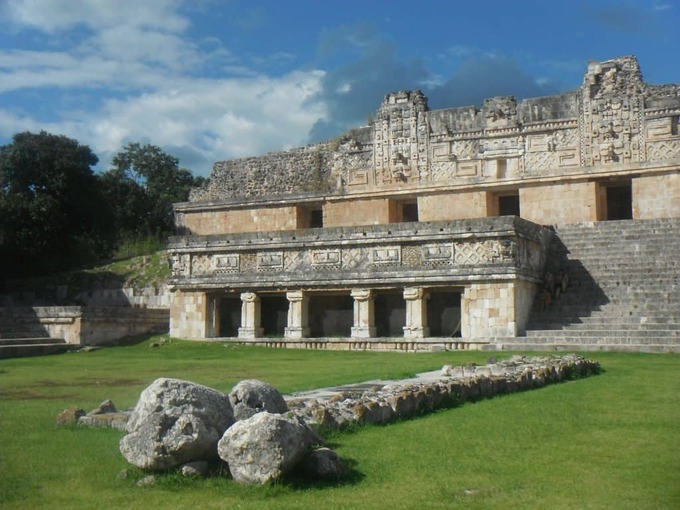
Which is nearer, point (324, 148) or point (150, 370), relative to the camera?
point (150, 370)

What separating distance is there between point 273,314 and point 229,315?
49.1 inches

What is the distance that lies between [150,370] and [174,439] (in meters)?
8.57

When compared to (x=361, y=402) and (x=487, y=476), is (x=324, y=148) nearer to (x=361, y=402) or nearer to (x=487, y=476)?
(x=361, y=402)

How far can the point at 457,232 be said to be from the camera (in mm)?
18469

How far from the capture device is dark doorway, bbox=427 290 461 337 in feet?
66.3

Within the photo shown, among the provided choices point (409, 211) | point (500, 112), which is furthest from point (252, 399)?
point (409, 211)

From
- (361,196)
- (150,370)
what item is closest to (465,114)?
(361,196)

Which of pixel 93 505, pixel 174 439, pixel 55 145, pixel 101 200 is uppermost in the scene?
pixel 55 145

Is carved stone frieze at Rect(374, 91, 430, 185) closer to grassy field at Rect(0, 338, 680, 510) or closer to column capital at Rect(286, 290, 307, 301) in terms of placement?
column capital at Rect(286, 290, 307, 301)

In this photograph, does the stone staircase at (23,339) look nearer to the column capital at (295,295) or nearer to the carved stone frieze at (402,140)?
the column capital at (295,295)

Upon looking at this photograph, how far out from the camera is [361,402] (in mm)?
7293

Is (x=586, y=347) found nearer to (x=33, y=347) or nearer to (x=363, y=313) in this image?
(x=363, y=313)

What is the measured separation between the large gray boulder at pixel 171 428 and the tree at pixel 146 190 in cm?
3410

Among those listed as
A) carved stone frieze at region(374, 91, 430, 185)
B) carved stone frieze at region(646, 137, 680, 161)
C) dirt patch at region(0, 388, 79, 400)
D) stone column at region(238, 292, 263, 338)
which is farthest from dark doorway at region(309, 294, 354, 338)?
dirt patch at region(0, 388, 79, 400)
